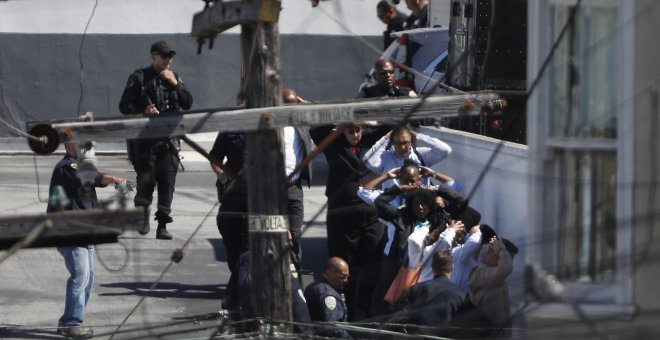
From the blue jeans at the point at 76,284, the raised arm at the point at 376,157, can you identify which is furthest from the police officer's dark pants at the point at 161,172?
the raised arm at the point at 376,157

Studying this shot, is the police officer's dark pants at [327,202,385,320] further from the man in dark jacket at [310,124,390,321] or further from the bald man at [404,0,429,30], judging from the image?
the bald man at [404,0,429,30]

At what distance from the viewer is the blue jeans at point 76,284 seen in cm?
1038

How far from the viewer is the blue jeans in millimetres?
10383

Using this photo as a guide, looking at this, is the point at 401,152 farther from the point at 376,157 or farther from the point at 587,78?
the point at 587,78

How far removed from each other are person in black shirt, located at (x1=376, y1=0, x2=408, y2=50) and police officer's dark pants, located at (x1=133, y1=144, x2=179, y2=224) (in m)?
2.79

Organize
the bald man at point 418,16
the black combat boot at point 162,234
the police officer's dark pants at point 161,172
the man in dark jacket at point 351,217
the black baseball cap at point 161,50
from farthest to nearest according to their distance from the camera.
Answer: the bald man at point 418,16, the black combat boot at point 162,234, the police officer's dark pants at point 161,172, the black baseball cap at point 161,50, the man in dark jacket at point 351,217

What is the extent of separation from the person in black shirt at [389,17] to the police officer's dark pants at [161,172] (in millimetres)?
2786

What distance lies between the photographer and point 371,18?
58.5 feet

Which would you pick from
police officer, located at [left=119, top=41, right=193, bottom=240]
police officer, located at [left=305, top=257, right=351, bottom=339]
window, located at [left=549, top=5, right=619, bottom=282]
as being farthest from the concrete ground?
window, located at [left=549, top=5, right=619, bottom=282]

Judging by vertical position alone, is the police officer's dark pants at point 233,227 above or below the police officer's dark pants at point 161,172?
below

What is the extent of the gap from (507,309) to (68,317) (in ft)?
14.4

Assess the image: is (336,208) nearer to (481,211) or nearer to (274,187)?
(481,211)

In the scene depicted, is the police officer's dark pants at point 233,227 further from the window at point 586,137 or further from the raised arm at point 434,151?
the window at point 586,137

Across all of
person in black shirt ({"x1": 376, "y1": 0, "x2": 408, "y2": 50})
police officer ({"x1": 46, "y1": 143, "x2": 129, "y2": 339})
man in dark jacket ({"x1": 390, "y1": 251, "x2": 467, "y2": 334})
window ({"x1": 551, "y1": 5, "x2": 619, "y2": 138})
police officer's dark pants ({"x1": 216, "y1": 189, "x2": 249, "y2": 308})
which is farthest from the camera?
person in black shirt ({"x1": 376, "y1": 0, "x2": 408, "y2": 50})
